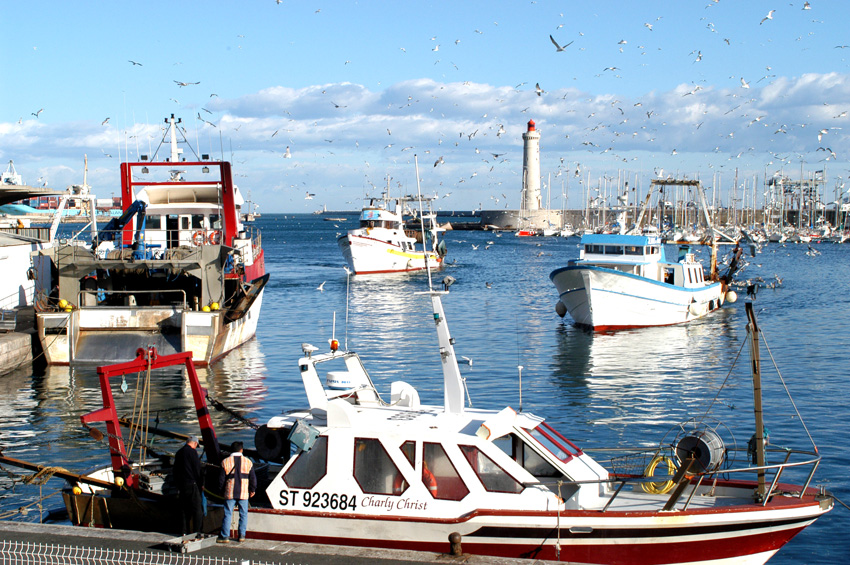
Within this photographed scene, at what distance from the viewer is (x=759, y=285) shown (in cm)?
5628

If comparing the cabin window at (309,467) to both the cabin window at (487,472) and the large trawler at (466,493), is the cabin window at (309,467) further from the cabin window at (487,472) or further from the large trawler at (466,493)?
the cabin window at (487,472)

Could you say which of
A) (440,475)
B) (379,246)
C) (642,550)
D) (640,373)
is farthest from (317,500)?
(379,246)

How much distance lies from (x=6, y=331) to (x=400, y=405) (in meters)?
20.9

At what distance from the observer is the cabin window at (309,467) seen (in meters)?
10.6

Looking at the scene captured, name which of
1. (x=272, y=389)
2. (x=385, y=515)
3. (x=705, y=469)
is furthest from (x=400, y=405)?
(x=272, y=389)

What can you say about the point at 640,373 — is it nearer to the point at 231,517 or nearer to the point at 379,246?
the point at 231,517

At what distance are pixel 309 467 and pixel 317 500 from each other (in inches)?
17.4

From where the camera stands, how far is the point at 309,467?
420 inches

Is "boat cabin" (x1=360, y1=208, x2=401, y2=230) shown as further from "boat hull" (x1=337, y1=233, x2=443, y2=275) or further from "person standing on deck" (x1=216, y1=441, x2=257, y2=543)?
"person standing on deck" (x1=216, y1=441, x2=257, y2=543)

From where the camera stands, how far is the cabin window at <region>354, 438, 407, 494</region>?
34.2 feet

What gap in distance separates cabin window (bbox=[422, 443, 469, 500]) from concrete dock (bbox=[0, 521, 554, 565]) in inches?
25.7

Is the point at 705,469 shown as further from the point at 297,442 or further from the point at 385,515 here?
the point at 297,442

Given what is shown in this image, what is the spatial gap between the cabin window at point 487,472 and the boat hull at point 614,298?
25.6 m

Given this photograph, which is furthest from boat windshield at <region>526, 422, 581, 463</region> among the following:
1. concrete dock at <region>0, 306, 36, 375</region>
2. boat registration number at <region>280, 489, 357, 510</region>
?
concrete dock at <region>0, 306, 36, 375</region>
